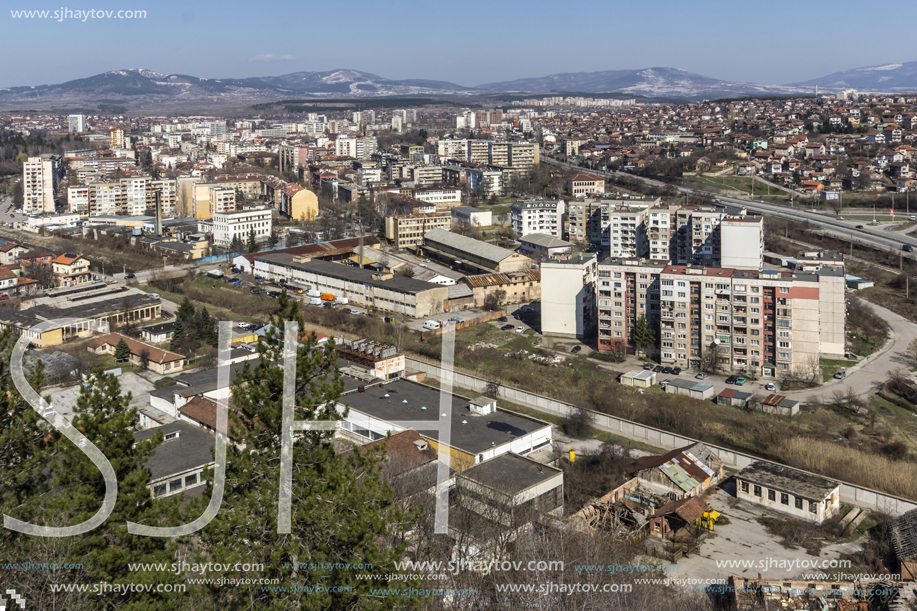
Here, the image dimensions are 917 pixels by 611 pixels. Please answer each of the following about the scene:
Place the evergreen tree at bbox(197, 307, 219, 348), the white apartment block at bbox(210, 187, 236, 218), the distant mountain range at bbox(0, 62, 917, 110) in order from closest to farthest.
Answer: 1. the evergreen tree at bbox(197, 307, 219, 348)
2. the white apartment block at bbox(210, 187, 236, 218)
3. the distant mountain range at bbox(0, 62, 917, 110)

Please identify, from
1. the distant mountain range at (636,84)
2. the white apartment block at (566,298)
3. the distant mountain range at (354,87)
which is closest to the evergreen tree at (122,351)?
the white apartment block at (566,298)

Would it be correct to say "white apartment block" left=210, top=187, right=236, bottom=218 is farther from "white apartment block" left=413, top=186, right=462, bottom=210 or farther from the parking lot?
the parking lot

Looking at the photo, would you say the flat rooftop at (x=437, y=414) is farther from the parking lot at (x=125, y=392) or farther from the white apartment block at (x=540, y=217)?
the white apartment block at (x=540, y=217)

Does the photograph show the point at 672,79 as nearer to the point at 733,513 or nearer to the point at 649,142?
the point at 649,142

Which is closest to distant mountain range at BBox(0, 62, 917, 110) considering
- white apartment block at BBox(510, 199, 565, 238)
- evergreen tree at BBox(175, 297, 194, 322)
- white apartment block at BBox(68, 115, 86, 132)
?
white apartment block at BBox(68, 115, 86, 132)

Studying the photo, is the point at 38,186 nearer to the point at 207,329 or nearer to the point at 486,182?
the point at 486,182

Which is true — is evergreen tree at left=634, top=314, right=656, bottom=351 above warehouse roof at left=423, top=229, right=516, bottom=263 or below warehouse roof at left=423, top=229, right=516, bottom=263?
below
